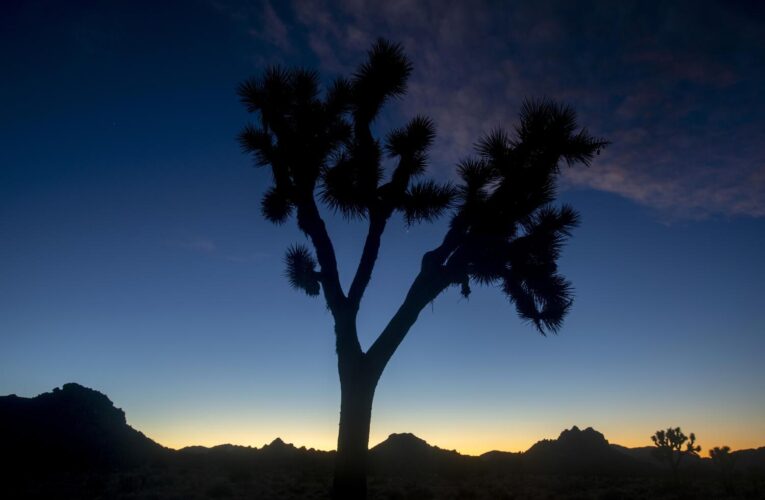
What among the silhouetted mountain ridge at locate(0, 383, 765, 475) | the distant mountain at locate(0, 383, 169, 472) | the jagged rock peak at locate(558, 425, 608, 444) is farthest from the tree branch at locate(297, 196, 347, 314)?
the jagged rock peak at locate(558, 425, 608, 444)

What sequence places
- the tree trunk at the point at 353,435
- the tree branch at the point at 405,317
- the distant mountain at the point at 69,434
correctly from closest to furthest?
1. the tree trunk at the point at 353,435
2. the tree branch at the point at 405,317
3. the distant mountain at the point at 69,434

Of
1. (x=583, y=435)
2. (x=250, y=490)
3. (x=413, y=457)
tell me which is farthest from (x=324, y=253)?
(x=583, y=435)

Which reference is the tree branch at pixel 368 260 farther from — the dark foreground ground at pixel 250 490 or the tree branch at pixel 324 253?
the dark foreground ground at pixel 250 490

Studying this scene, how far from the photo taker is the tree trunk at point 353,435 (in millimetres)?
6168

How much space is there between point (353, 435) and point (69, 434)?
3500 centimetres

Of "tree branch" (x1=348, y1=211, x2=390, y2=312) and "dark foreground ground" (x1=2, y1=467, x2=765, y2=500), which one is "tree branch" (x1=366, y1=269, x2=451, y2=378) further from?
"dark foreground ground" (x1=2, y1=467, x2=765, y2=500)

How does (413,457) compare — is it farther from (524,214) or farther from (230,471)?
(524,214)

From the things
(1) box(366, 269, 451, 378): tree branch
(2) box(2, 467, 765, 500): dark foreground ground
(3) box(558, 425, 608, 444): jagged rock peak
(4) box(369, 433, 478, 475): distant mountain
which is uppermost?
(3) box(558, 425, 608, 444): jagged rock peak

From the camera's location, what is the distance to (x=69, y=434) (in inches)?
1206

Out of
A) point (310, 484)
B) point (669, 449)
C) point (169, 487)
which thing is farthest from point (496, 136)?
point (669, 449)

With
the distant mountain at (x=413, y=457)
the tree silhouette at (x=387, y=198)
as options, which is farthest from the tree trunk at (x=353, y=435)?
the distant mountain at (x=413, y=457)

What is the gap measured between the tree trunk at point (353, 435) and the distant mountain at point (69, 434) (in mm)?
25850

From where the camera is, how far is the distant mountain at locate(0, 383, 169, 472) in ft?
84.7

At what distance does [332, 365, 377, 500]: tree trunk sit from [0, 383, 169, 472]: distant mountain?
2585 cm
